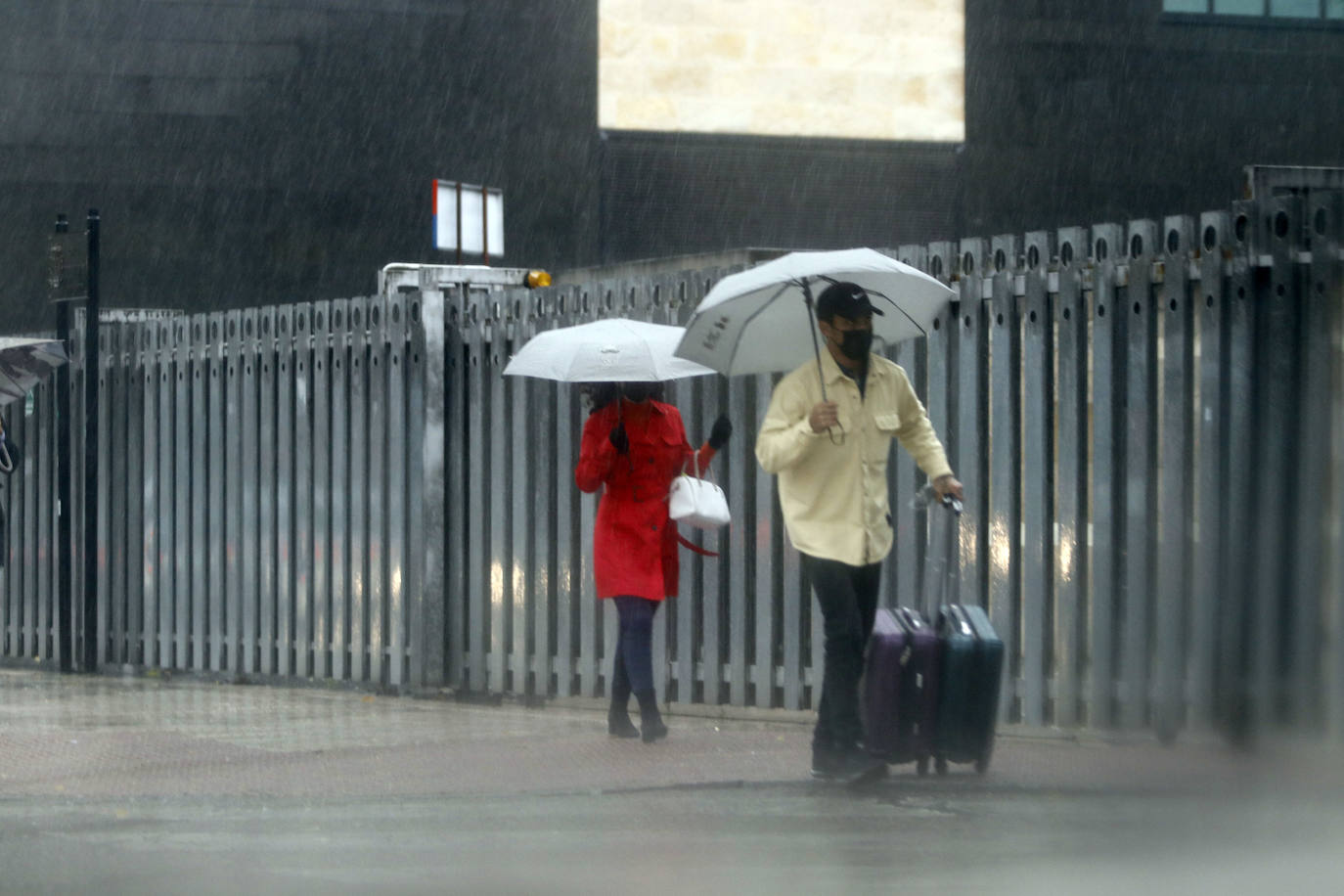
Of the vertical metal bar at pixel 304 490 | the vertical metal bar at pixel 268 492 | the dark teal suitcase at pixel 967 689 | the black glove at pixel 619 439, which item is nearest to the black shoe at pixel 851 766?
the dark teal suitcase at pixel 967 689

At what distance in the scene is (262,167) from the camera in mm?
23219

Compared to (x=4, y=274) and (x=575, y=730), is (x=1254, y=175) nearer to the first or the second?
→ (x=575, y=730)

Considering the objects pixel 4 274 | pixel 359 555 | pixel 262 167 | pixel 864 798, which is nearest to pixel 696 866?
pixel 864 798

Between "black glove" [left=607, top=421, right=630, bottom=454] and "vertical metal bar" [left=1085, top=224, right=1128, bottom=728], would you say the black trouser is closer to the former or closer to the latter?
"vertical metal bar" [left=1085, top=224, right=1128, bottom=728]

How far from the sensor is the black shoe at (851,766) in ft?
21.9

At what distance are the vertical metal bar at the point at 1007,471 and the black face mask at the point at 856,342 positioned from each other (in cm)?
133

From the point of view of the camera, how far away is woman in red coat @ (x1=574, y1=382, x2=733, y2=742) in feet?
26.5

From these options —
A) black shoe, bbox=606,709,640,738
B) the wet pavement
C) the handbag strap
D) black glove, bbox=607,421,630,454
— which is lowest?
the wet pavement

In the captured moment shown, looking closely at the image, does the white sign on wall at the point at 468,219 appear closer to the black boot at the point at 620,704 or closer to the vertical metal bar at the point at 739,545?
the vertical metal bar at the point at 739,545

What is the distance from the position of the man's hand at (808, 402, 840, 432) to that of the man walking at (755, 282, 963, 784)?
0.35 ft

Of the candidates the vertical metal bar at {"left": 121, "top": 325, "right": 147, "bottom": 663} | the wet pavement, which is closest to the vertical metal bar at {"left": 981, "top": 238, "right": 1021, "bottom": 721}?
the wet pavement

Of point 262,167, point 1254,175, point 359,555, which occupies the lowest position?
point 359,555

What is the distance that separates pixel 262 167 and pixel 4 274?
368cm

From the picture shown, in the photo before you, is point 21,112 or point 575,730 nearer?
point 575,730
